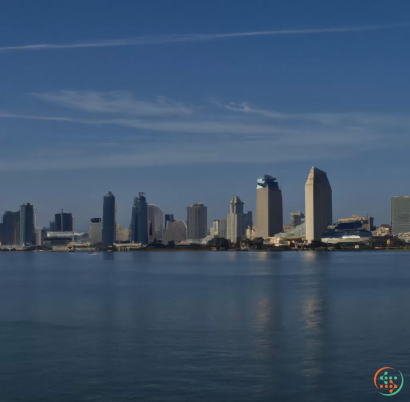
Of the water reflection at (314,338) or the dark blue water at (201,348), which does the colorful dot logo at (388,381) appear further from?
the water reflection at (314,338)

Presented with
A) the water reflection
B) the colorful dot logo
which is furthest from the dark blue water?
the colorful dot logo

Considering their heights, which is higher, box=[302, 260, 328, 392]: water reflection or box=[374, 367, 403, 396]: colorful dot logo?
box=[302, 260, 328, 392]: water reflection

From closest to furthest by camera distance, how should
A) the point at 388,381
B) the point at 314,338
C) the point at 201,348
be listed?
the point at 388,381, the point at 201,348, the point at 314,338

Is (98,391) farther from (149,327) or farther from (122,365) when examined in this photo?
(149,327)

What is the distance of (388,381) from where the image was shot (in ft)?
95.5

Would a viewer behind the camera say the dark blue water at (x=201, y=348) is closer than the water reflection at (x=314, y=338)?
Yes

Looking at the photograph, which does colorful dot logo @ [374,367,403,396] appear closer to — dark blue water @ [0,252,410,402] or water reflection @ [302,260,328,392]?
dark blue water @ [0,252,410,402]

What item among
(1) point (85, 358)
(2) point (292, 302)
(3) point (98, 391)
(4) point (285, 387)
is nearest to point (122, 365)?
(1) point (85, 358)

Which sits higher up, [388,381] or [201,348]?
[201,348]

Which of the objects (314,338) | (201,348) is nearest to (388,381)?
(314,338)

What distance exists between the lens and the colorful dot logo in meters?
27.6

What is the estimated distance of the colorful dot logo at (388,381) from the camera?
27.6 meters

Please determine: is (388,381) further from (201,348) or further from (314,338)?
(201,348)

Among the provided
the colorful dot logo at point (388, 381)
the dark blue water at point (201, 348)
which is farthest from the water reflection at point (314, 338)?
the colorful dot logo at point (388, 381)
